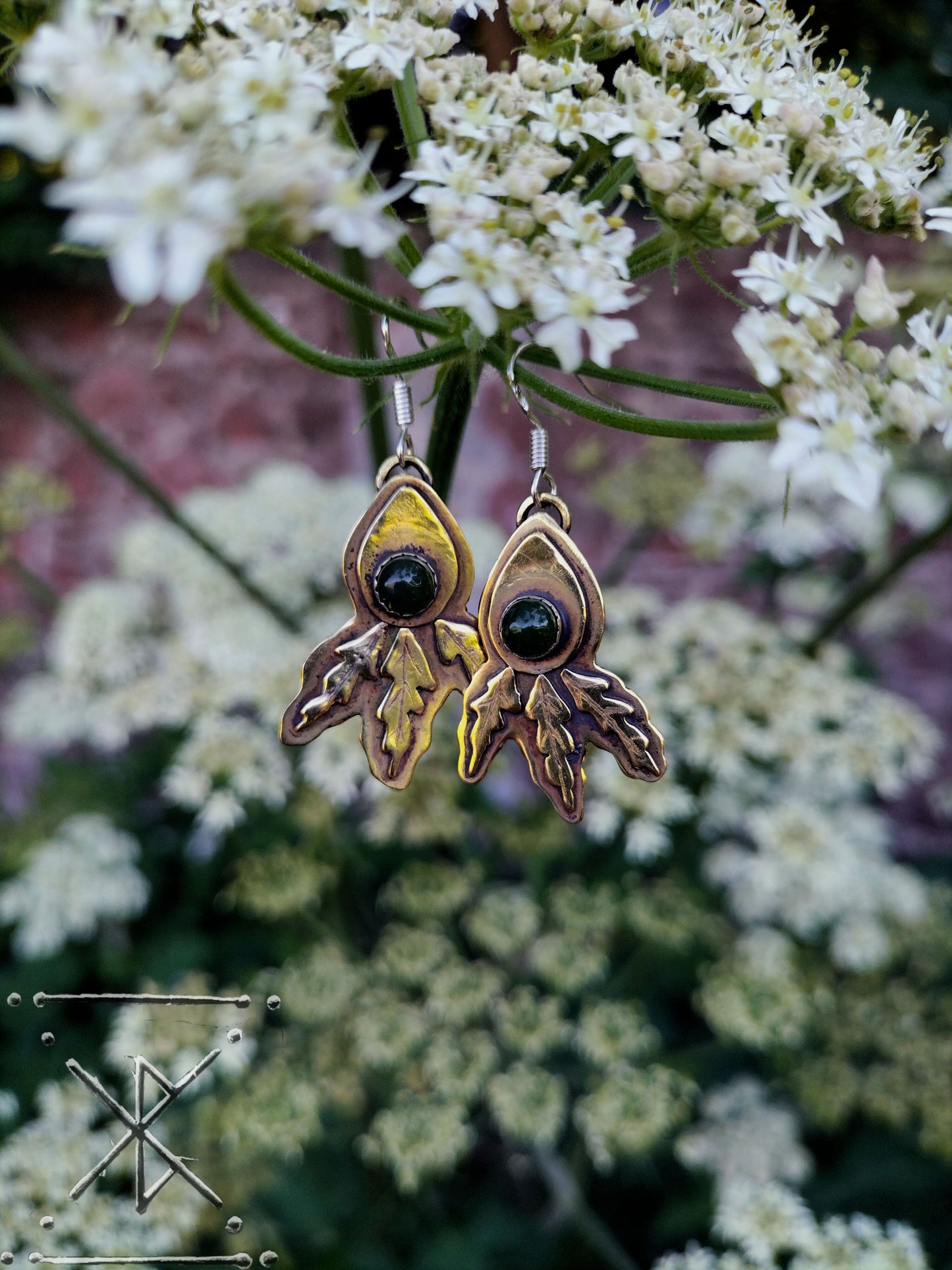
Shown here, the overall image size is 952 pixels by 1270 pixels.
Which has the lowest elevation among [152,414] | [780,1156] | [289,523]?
[152,414]

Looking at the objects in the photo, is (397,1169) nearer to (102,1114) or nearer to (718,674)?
(102,1114)

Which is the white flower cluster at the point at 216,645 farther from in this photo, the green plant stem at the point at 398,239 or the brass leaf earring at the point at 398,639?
the green plant stem at the point at 398,239

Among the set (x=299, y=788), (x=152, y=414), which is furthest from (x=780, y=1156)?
(x=152, y=414)

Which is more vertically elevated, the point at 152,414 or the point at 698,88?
the point at 698,88

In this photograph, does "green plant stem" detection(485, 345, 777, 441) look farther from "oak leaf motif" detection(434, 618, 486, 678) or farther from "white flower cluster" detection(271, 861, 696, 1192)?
"white flower cluster" detection(271, 861, 696, 1192)

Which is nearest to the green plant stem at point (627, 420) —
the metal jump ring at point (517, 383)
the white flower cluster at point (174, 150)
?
the metal jump ring at point (517, 383)

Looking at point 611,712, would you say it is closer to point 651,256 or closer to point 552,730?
point 552,730
